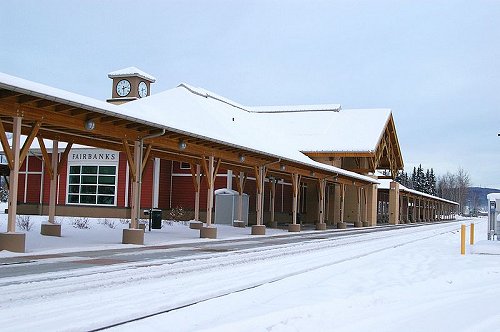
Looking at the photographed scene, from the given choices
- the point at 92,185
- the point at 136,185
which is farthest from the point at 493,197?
the point at 92,185

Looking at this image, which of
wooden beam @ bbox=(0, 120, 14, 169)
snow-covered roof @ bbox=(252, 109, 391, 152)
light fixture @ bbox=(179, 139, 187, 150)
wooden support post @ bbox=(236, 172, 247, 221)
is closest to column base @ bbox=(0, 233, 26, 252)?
wooden beam @ bbox=(0, 120, 14, 169)

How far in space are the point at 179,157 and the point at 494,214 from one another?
13.6 m

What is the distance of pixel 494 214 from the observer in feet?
72.7

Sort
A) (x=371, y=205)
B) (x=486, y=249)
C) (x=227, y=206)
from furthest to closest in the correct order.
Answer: (x=371, y=205) < (x=227, y=206) < (x=486, y=249)

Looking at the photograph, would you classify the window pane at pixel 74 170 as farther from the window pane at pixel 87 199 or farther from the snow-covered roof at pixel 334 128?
the snow-covered roof at pixel 334 128

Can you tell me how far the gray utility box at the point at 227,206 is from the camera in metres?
36.9

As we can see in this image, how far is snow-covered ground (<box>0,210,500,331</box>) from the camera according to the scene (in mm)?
7598

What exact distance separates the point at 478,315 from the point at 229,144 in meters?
14.8

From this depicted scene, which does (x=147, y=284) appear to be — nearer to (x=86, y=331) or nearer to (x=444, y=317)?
(x=86, y=331)

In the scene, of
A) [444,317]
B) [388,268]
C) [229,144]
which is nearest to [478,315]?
[444,317]

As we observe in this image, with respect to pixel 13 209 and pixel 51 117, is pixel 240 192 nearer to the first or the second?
pixel 51 117

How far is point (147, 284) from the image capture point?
10672mm

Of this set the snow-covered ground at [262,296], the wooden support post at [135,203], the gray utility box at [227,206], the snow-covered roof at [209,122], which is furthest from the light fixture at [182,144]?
the gray utility box at [227,206]

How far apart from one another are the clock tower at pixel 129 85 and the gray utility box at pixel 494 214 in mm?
32498
